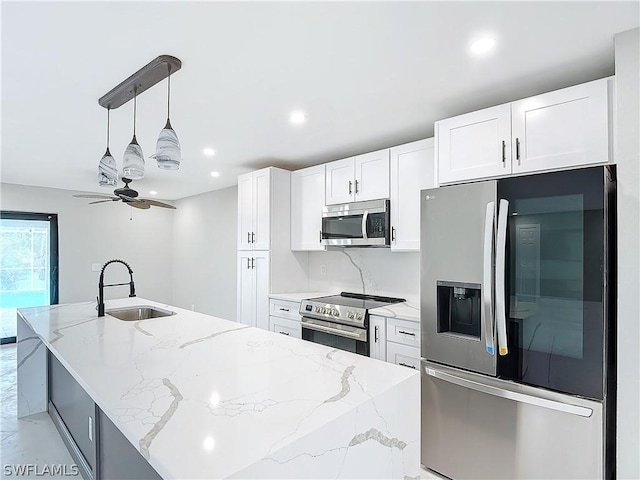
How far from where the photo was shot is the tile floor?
2217 mm

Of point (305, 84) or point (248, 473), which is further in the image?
point (305, 84)

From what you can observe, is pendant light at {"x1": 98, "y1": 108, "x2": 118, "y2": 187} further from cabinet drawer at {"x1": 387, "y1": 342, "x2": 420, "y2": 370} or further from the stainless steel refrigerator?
cabinet drawer at {"x1": 387, "y1": 342, "x2": 420, "y2": 370}

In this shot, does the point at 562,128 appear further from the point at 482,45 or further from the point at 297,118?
the point at 297,118

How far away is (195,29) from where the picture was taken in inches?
61.9

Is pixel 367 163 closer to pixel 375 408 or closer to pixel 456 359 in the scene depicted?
pixel 456 359

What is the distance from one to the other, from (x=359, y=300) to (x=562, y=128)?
208 centimetres

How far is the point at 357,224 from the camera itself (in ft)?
10.7

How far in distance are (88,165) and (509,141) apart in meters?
4.34

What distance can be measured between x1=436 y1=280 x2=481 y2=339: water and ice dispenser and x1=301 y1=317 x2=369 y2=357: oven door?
81 cm

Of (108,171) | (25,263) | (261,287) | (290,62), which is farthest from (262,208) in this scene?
(25,263)

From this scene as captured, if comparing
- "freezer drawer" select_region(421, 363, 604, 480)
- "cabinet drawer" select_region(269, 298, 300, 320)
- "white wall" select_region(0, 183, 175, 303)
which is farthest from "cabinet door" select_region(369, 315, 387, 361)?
"white wall" select_region(0, 183, 175, 303)

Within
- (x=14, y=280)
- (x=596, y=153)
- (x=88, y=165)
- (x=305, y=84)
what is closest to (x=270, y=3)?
(x=305, y=84)

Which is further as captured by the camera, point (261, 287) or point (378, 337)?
point (261, 287)

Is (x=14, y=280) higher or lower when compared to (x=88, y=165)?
lower
